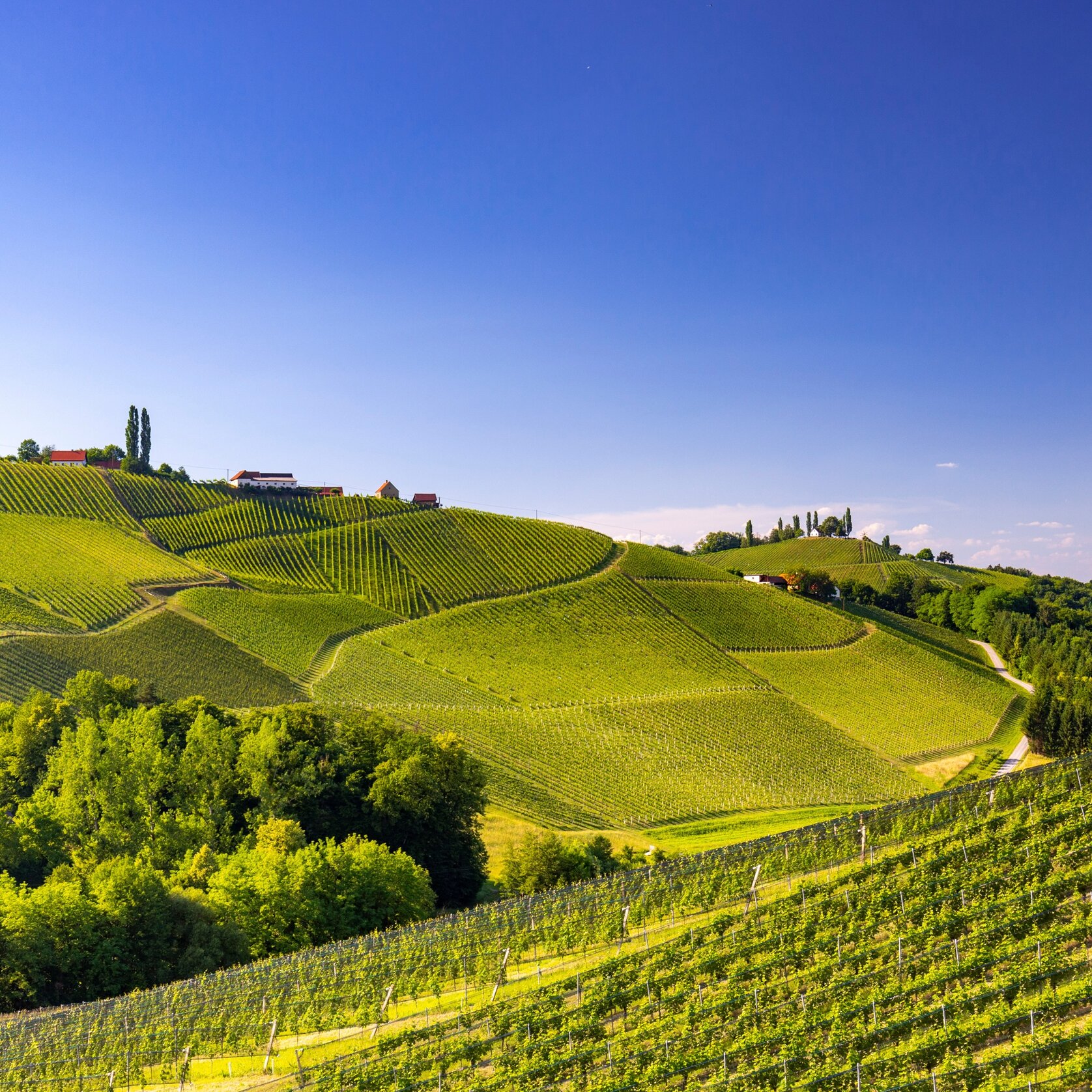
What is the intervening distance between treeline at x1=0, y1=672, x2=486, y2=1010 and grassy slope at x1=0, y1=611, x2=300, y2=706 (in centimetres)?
880

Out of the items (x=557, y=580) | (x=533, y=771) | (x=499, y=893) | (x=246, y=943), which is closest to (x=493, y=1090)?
(x=246, y=943)

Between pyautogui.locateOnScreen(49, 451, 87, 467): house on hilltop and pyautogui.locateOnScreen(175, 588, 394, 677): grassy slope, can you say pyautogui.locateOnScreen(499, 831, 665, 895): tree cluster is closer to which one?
pyautogui.locateOnScreen(175, 588, 394, 677): grassy slope

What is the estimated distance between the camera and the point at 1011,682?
117438mm

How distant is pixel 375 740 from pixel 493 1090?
3829cm

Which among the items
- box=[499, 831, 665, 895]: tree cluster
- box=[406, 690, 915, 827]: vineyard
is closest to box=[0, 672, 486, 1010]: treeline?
box=[499, 831, 665, 895]: tree cluster

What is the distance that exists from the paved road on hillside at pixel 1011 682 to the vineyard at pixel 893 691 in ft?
11.3

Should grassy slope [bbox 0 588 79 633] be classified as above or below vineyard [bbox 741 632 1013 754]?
above

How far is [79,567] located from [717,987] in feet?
318

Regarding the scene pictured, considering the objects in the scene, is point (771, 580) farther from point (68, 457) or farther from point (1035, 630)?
point (68, 457)

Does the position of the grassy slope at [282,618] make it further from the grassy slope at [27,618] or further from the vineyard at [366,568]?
the grassy slope at [27,618]

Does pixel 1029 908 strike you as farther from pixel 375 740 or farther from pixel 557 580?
pixel 557 580

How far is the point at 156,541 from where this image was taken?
122000 mm

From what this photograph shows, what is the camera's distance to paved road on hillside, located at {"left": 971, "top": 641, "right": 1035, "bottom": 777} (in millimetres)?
81812

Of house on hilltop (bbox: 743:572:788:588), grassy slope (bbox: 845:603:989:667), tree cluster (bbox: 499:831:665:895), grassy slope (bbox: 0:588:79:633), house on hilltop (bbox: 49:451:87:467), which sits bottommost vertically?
tree cluster (bbox: 499:831:665:895)
